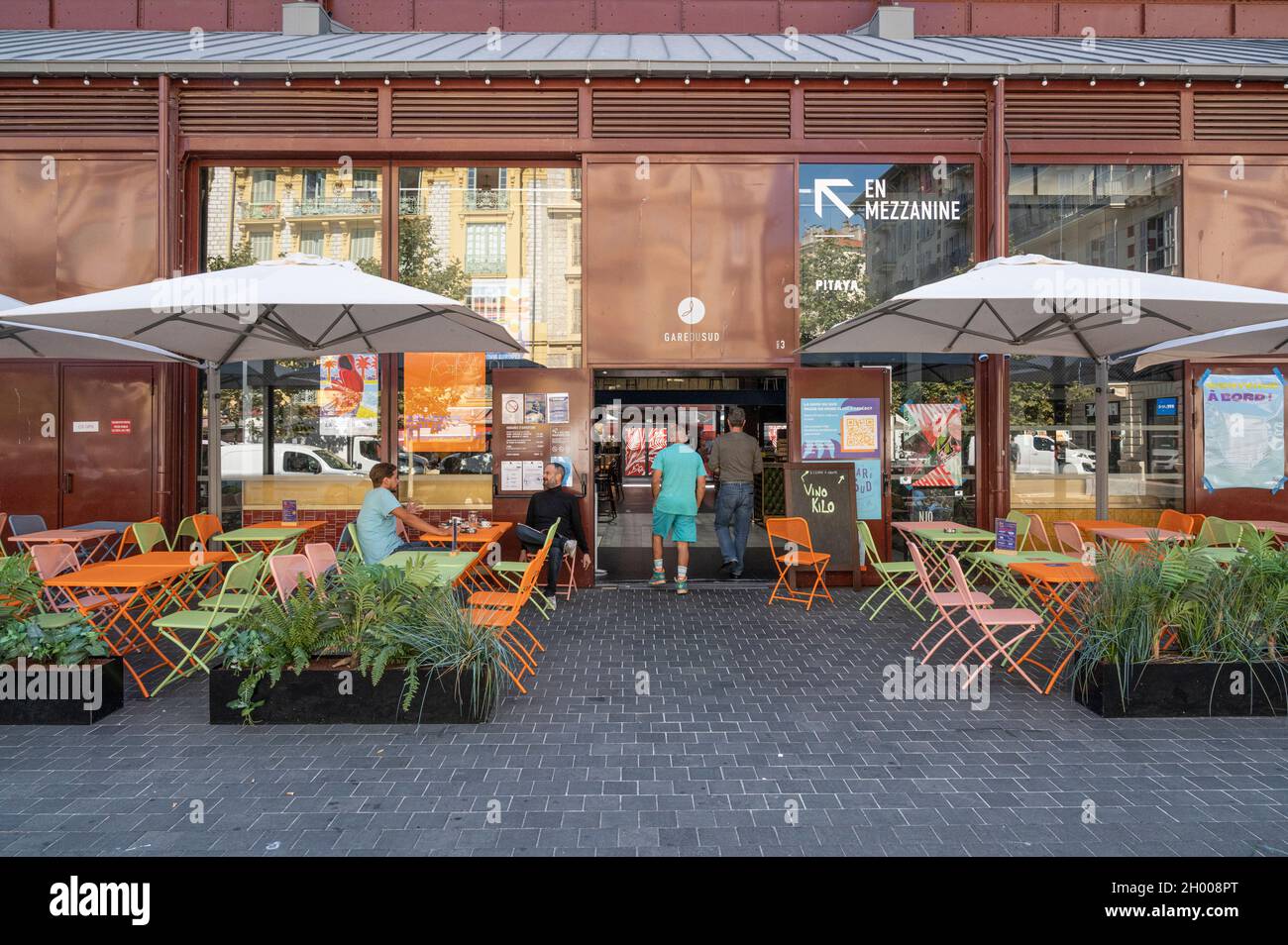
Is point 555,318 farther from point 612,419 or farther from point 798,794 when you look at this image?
point 612,419

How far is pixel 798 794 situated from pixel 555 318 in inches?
280

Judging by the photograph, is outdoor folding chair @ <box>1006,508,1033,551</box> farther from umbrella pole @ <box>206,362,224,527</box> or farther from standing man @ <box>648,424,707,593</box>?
umbrella pole @ <box>206,362,224,527</box>

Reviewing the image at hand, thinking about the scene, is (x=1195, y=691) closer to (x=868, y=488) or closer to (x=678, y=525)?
(x=868, y=488)

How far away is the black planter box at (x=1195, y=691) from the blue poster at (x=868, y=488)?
15.3 ft

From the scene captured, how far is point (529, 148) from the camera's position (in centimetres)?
961

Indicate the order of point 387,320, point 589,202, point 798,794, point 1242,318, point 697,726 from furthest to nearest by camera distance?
point 589,202 < point 387,320 < point 1242,318 < point 697,726 < point 798,794

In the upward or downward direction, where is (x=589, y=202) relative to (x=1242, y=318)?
upward

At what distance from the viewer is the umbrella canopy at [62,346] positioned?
25.2 feet

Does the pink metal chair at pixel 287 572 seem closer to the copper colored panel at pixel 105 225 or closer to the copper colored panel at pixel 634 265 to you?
the copper colored panel at pixel 634 265

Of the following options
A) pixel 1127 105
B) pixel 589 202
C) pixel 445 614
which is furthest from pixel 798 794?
pixel 1127 105

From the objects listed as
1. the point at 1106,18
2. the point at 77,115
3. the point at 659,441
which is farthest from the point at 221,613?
the point at 659,441

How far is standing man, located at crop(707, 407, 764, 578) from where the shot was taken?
31.2ft

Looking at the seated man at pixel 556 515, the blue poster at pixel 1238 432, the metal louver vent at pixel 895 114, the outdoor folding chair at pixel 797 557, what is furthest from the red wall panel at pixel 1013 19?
the seated man at pixel 556 515

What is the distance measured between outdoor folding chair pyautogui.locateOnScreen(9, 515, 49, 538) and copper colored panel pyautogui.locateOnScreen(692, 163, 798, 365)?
7.31 meters
